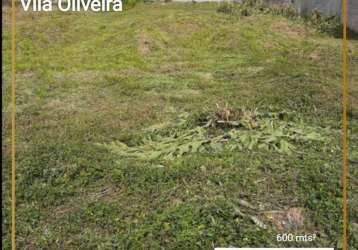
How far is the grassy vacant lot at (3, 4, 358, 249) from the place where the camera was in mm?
4309

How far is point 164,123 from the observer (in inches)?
235

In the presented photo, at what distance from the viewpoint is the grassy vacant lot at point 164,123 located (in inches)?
170

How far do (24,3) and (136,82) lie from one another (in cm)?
217

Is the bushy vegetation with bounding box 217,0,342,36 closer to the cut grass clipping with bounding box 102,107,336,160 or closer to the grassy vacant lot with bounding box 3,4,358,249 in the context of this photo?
the grassy vacant lot with bounding box 3,4,358,249

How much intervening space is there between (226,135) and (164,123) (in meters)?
0.92

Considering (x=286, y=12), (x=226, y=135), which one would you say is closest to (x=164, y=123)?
(x=226, y=135)

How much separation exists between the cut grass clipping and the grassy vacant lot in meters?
0.05

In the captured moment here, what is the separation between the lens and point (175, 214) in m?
4.34

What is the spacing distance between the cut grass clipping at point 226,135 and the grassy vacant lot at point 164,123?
2.1 inches

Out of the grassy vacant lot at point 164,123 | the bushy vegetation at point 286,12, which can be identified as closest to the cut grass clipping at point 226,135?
the grassy vacant lot at point 164,123

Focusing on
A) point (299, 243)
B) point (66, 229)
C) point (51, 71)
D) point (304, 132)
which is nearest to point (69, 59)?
point (51, 71)

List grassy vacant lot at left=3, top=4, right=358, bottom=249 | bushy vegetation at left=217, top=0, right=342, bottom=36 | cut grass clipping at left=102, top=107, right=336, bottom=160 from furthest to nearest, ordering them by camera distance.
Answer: bushy vegetation at left=217, top=0, right=342, bottom=36, cut grass clipping at left=102, top=107, right=336, bottom=160, grassy vacant lot at left=3, top=4, right=358, bottom=249

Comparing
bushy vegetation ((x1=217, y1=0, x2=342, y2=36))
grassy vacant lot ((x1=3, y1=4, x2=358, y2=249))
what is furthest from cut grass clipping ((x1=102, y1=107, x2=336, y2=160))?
bushy vegetation ((x1=217, y1=0, x2=342, y2=36))

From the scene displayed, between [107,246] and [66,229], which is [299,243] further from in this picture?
[66,229]
